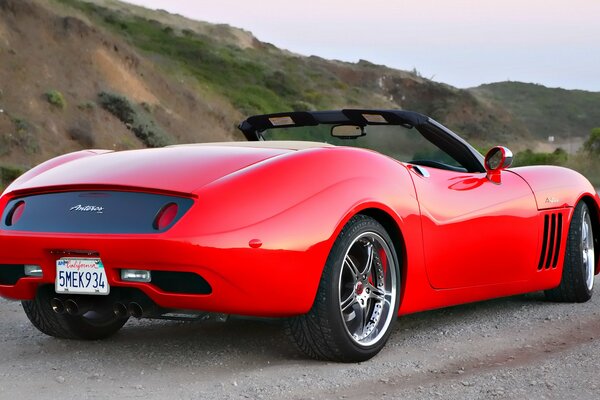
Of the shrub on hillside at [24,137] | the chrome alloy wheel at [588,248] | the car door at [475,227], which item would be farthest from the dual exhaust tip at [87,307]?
the shrub on hillside at [24,137]

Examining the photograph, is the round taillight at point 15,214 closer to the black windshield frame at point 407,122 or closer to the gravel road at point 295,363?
the gravel road at point 295,363

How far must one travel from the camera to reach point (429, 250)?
525cm

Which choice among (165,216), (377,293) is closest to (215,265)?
(165,216)

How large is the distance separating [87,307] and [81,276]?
9.6 inches

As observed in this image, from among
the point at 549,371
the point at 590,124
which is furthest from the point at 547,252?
the point at 590,124

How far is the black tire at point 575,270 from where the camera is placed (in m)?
6.74

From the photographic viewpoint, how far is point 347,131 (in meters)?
6.05

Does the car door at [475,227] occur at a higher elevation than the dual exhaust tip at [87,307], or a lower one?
higher

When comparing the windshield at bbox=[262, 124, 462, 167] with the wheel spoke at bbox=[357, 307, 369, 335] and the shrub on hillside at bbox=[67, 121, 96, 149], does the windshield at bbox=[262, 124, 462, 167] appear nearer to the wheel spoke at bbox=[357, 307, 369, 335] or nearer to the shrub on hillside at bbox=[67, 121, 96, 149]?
the wheel spoke at bbox=[357, 307, 369, 335]

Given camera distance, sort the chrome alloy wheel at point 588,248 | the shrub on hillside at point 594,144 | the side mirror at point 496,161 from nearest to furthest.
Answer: the side mirror at point 496,161, the chrome alloy wheel at point 588,248, the shrub on hillside at point 594,144

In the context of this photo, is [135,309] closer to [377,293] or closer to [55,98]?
[377,293]

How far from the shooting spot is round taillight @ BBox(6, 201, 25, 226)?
4.77 m

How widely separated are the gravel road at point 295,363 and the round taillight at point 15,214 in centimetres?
69

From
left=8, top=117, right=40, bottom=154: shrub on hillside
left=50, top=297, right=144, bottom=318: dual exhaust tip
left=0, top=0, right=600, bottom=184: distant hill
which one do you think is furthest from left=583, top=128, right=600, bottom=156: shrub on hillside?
left=50, top=297, right=144, bottom=318: dual exhaust tip
